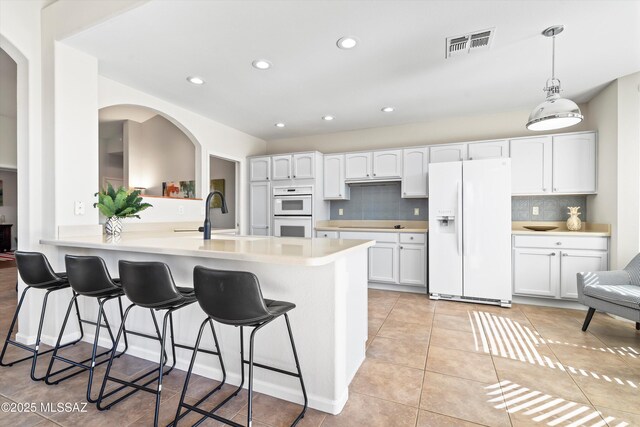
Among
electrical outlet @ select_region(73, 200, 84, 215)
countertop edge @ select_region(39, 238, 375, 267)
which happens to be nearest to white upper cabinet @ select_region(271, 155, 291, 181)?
electrical outlet @ select_region(73, 200, 84, 215)

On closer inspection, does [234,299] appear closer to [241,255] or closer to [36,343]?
[241,255]

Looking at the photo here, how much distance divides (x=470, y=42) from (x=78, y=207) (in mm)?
3552

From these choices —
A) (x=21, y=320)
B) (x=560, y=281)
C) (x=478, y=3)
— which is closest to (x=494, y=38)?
(x=478, y=3)

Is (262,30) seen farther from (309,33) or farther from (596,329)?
(596,329)

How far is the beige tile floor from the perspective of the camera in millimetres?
1653

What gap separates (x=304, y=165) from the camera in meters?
4.91

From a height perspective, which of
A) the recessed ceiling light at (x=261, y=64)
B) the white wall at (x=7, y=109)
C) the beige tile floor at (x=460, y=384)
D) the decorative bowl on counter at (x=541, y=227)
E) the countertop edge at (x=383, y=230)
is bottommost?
the beige tile floor at (x=460, y=384)

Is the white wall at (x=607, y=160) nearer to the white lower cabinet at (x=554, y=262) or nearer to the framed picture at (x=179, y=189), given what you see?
the white lower cabinet at (x=554, y=262)

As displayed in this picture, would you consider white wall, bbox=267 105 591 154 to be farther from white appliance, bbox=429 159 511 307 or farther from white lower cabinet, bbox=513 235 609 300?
white lower cabinet, bbox=513 235 609 300

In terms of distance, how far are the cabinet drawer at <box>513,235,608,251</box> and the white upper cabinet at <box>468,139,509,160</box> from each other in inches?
44.4

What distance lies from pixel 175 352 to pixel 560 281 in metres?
4.11

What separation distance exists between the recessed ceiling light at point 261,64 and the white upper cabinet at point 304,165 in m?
2.06

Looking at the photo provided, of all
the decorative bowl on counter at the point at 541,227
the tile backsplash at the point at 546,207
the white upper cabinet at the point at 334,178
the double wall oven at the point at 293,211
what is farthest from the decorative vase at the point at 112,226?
the tile backsplash at the point at 546,207

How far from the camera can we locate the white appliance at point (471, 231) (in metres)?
3.62
